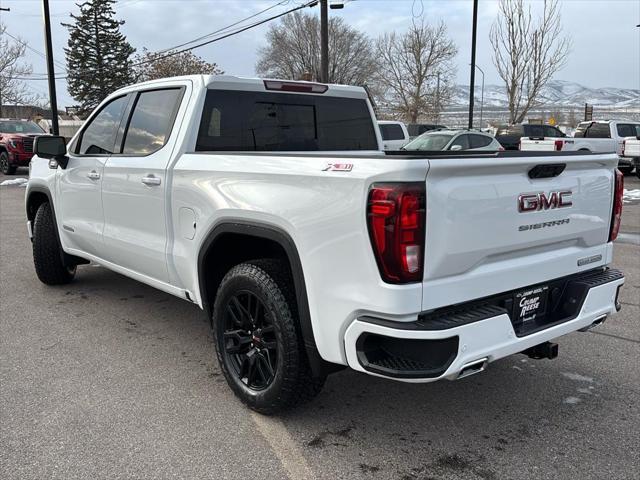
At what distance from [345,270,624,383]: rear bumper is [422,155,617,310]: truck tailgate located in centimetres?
11

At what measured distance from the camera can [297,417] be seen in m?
3.28

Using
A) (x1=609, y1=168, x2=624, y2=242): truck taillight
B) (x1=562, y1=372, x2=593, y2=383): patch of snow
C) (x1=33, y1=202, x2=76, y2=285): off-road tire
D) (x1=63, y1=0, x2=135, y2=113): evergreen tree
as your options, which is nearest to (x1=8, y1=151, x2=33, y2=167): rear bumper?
(x1=33, y1=202, x2=76, y2=285): off-road tire

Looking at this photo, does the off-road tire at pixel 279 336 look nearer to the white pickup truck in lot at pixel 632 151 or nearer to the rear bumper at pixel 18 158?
the white pickup truck in lot at pixel 632 151

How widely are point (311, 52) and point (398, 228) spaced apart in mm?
59496

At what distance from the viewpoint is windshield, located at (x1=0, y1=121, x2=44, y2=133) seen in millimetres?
19375

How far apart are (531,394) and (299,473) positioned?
164cm

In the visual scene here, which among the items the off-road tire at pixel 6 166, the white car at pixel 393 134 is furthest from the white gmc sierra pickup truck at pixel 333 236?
the off-road tire at pixel 6 166

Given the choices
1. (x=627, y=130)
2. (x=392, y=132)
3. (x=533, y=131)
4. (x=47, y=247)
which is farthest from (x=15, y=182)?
(x=627, y=130)

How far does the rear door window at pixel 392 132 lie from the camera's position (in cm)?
1880

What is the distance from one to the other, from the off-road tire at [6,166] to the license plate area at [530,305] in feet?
64.1

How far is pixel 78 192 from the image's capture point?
4918mm

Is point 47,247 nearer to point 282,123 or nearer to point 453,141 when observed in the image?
point 282,123

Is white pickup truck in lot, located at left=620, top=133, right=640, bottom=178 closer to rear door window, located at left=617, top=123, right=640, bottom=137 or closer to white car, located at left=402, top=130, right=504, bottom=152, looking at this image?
rear door window, located at left=617, top=123, right=640, bottom=137

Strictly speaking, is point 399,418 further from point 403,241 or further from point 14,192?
point 14,192
